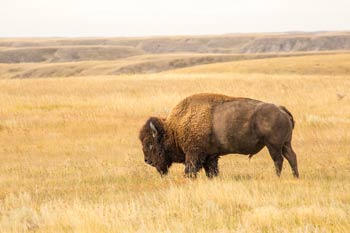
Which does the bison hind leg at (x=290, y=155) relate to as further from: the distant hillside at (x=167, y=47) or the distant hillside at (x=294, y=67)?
the distant hillside at (x=167, y=47)

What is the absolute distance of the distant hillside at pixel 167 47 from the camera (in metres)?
108

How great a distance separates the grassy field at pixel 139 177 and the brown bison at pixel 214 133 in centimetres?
37

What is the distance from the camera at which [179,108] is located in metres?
9.95

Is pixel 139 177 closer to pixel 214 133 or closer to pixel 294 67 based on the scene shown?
pixel 214 133

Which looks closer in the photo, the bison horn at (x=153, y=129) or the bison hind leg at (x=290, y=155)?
the bison hind leg at (x=290, y=155)

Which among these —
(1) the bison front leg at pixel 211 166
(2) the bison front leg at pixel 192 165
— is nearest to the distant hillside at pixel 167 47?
(1) the bison front leg at pixel 211 166

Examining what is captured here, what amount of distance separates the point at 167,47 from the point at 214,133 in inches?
5697

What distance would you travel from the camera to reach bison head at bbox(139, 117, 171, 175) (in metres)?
9.83

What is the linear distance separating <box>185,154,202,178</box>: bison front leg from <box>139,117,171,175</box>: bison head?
55 cm

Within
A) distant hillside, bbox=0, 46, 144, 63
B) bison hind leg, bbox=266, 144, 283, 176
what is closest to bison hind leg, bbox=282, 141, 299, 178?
bison hind leg, bbox=266, 144, 283, 176

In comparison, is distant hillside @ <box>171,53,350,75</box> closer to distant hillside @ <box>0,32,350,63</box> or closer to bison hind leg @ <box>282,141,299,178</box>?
bison hind leg @ <box>282,141,299,178</box>

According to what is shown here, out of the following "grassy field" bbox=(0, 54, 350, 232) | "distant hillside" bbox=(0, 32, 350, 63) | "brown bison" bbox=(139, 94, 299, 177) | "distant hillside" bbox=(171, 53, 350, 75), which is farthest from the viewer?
"distant hillside" bbox=(0, 32, 350, 63)

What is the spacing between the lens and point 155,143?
9828 millimetres

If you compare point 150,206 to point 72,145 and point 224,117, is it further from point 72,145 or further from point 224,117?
point 72,145
